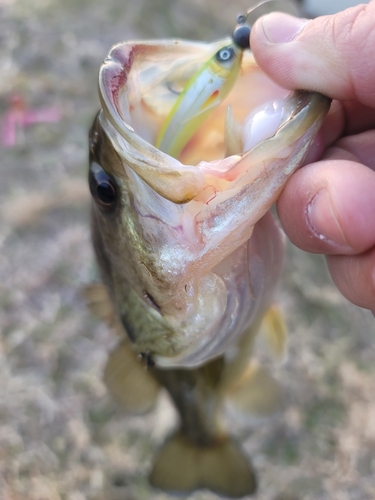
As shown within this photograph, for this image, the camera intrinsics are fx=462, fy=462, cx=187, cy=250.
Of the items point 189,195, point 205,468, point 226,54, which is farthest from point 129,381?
point 226,54

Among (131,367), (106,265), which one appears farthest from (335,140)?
(131,367)

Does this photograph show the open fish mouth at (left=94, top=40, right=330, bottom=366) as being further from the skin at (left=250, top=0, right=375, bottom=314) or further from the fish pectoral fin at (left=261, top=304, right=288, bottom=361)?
the fish pectoral fin at (left=261, top=304, right=288, bottom=361)

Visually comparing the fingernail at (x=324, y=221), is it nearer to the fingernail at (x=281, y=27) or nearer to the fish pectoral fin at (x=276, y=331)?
the fingernail at (x=281, y=27)

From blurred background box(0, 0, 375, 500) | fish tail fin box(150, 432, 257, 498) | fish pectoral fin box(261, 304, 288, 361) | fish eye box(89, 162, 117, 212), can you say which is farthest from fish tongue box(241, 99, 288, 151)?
blurred background box(0, 0, 375, 500)

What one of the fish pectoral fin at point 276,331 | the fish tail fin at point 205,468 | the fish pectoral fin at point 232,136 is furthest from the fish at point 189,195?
the fish tail fin at point 205,468

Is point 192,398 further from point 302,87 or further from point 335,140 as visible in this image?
point 302,87

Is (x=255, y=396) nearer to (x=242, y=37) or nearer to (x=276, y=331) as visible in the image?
(x=276, y=331)

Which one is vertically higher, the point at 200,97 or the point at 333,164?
the point at 200,97
